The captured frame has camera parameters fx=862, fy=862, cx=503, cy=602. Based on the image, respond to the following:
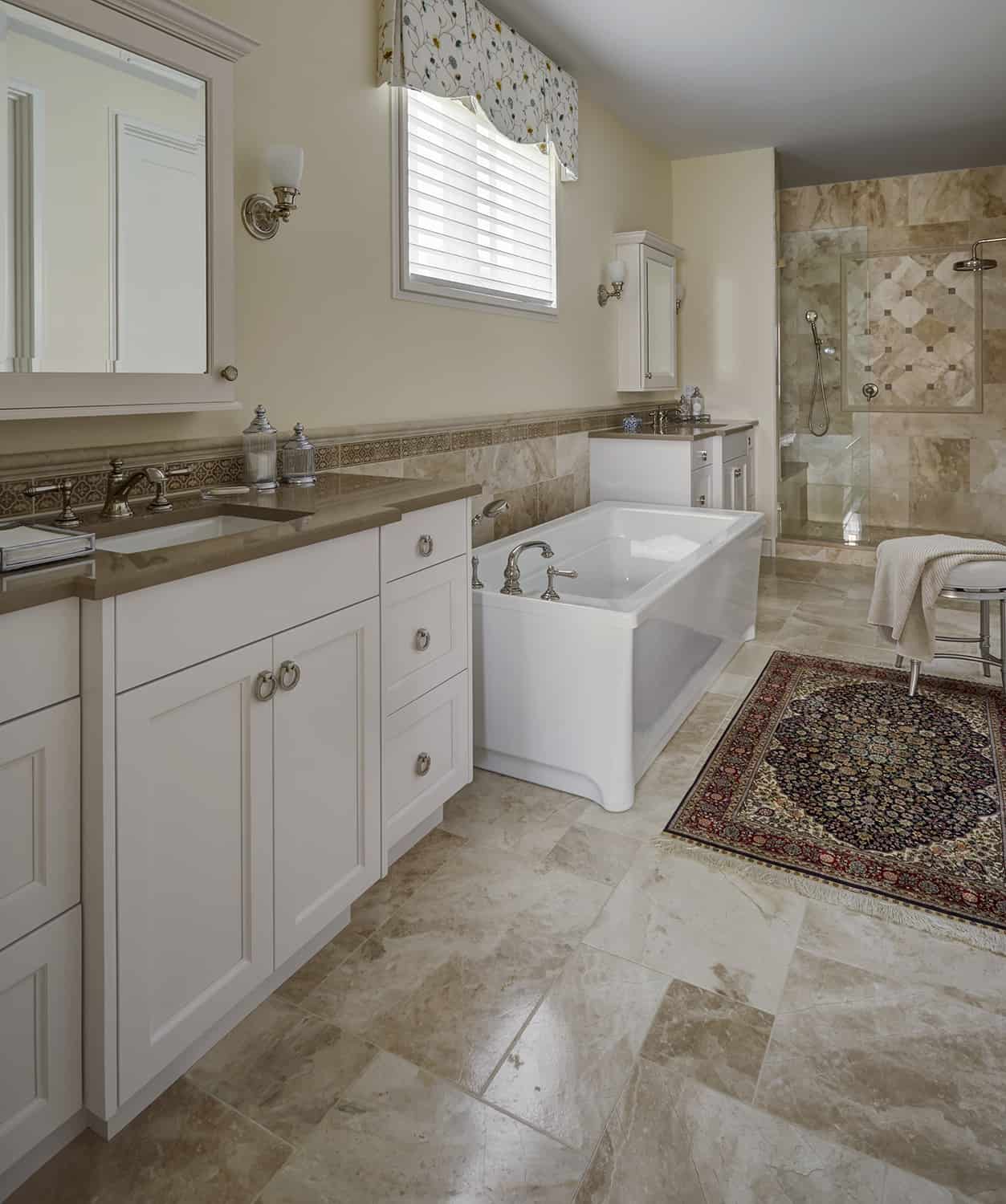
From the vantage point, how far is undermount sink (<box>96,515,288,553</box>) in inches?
64.6

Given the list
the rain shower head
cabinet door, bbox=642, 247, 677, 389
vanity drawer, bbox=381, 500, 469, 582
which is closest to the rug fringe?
vanity drawer, bbox=381, 500, 469, 582

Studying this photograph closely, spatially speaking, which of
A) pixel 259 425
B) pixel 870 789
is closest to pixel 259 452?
pixel 259 425

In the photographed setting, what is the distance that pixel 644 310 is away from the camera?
456 cm

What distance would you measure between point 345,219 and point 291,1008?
2.08m

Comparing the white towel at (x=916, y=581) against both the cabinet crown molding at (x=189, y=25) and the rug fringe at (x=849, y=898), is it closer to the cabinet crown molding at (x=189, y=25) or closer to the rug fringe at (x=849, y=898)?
the rug fringe at (x=849, y=898)

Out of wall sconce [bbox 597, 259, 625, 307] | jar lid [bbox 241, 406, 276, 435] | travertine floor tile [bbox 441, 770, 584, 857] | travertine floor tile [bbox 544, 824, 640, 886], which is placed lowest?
travertine floor tile [bbox 544, 824, 640, 886]

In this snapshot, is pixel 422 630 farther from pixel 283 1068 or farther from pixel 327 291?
pixel 327 291

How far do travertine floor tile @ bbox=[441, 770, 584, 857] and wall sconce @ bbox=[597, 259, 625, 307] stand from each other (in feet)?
8.89

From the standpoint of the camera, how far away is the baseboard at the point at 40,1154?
123cm

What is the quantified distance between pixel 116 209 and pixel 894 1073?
2115 mm

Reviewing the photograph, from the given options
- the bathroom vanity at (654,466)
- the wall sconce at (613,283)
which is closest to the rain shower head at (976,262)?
the bathroom vanity at (654,466)

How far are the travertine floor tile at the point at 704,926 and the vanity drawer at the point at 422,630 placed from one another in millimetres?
662

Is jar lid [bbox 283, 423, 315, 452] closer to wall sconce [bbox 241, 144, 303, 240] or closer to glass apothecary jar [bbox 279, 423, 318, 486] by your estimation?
glass apothecary jar [bbox 279, 423, 318, 486]

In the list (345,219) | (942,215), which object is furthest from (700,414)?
(345,219)
